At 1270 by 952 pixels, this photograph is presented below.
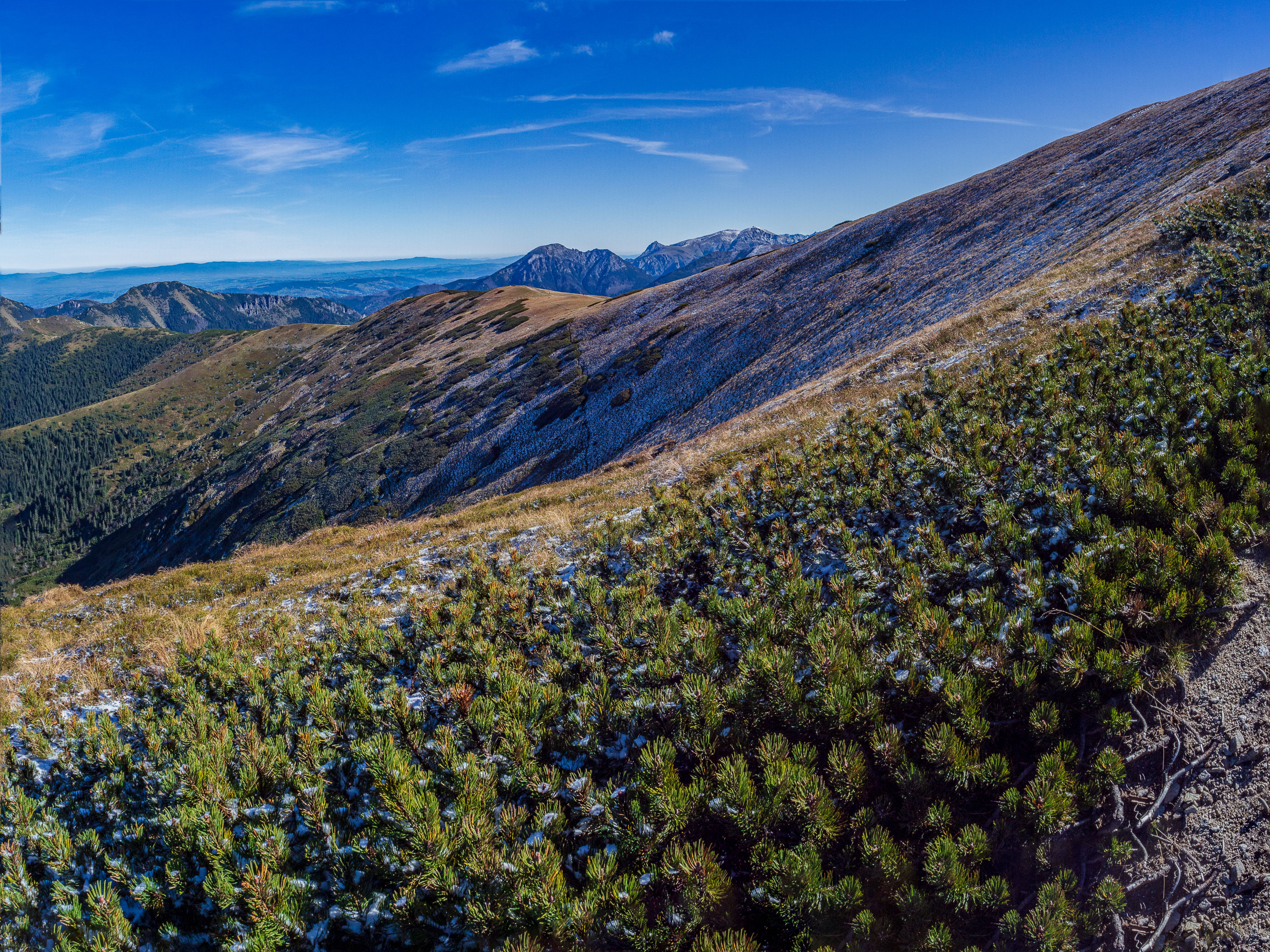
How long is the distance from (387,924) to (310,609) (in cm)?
1128

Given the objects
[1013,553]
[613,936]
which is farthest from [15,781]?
[1013,553]

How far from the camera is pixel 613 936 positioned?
3.78m

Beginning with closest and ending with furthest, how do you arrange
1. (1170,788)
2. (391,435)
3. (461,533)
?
(1170,788) < (461,533) < (391,435)

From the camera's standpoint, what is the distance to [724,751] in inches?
206

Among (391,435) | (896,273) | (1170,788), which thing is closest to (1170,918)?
(1170,788)

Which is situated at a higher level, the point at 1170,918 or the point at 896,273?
the point at 896,273

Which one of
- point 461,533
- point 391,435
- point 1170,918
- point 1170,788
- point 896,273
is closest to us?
point 1170,918

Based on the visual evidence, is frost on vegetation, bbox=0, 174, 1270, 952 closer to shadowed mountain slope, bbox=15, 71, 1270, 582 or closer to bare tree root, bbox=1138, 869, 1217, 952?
bare tree root, bbox=1138, 869, 1217, 952

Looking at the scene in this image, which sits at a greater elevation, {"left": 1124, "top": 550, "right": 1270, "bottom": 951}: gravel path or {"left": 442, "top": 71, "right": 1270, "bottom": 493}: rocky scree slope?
{"left": 442, "top": 71, "right": 1270, "bottom": 493}: rocky scree slope

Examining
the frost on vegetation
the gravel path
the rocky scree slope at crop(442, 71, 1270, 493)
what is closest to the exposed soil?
the gravel path

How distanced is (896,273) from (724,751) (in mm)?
51676

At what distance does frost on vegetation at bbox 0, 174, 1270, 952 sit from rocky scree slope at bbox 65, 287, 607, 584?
4272cm

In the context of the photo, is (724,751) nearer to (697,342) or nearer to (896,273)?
(896,273)

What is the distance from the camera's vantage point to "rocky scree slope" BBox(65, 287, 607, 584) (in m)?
Result: 58.6
